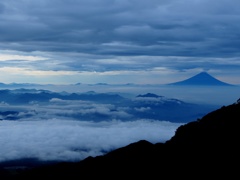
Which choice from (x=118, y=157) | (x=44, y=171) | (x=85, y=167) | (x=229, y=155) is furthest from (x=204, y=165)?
(x=44, y=171)

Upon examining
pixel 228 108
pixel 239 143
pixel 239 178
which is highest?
pixel 228 108

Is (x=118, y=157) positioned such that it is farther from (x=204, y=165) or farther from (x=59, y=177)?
(x=204, y=165)

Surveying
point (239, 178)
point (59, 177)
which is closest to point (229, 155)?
point (239, 178)

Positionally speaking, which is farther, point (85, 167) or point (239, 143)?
point (85, 167)

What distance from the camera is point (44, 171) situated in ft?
453

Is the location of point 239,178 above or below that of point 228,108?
below

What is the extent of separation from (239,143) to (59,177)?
63673 mm

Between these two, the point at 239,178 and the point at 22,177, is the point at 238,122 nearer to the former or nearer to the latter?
the point at 239,178

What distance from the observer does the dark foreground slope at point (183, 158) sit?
8778cm

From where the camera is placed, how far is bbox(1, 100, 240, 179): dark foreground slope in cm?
8778

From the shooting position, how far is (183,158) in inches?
3866

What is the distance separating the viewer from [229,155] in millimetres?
87375

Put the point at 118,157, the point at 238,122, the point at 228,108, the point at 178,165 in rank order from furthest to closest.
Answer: the point at 118,157
the point at 228,108
the point at 238,122
the point at 178,165

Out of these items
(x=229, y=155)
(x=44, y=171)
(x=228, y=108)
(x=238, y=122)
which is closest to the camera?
(x=229, y=155)
